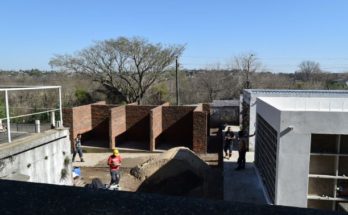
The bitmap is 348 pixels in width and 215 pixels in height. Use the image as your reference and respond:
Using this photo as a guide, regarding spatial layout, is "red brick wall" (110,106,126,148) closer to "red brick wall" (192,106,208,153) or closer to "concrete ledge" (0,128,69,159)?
"red brick wall" (192,106,208,153)

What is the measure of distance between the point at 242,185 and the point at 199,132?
712 centimetres

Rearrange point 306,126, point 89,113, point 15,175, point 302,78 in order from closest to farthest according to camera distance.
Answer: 1. point 15,175
2. point 306,126
3. point 89,113
4. point 302,78

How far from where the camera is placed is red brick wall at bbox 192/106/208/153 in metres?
20.7

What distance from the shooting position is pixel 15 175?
741cm

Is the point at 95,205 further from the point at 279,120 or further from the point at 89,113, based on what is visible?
the point at 89,113

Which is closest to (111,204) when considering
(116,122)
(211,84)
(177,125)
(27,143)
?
(27,143)

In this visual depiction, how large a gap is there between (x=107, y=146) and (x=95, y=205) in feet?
67.6

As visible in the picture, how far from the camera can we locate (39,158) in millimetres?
8469

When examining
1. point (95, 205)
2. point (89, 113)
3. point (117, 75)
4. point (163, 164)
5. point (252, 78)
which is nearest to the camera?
point (95, 205)

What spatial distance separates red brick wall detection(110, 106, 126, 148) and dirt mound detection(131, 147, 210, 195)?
5928mm

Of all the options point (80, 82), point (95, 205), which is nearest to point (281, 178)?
point (95, 205)

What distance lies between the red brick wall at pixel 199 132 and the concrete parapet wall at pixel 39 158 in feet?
37.9

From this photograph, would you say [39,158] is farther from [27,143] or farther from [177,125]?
[177,125]

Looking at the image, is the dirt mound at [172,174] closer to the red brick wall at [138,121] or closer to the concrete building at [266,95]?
the concrete building at [266,95]
